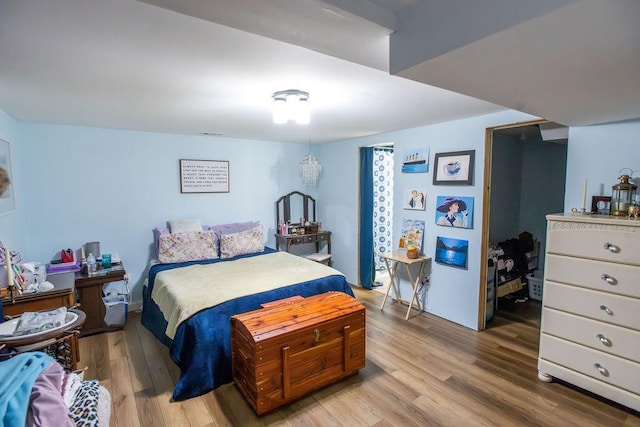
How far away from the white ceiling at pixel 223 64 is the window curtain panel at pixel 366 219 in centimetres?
133

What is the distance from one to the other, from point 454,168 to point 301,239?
2403mm

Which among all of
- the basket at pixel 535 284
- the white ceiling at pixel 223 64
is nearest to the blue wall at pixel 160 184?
the white ceiling at pixel 223 64

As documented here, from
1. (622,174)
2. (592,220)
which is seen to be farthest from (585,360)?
(622,174)

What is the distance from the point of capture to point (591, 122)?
232 cm

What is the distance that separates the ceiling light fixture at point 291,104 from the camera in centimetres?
221

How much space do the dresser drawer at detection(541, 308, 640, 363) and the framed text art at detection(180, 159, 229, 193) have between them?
3.89 m

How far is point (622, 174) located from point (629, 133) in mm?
295

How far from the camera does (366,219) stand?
4.57 metres

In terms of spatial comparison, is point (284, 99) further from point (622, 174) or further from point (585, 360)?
Result: point (585, 360)

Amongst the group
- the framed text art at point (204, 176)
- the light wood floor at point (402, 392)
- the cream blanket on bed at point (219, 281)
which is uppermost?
the framed text art at point (204, 176)

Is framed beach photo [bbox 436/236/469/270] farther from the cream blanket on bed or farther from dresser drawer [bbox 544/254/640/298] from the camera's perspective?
the cream blanket on bed

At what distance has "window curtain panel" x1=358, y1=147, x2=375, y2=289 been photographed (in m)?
4.49

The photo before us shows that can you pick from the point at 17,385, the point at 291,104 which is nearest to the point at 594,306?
the point at 291,104

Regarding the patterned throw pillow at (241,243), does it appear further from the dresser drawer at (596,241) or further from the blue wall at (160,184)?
the dresser drawer at (596,241)
